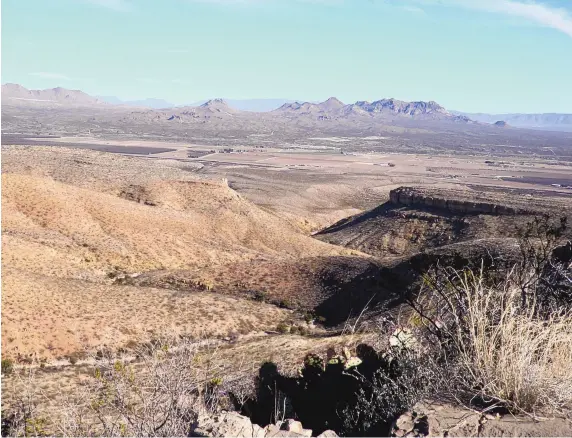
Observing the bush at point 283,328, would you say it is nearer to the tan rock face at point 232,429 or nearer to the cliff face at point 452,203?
the tan rock face at point 232,429

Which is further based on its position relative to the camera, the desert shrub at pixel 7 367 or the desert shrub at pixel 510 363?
the desert shrub at pixel 7 367

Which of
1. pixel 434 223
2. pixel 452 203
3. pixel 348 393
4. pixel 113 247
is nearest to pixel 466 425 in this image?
pixel 348 393

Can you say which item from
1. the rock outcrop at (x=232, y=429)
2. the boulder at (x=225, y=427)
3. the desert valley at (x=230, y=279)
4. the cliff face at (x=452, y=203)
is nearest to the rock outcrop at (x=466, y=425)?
the desert valley at (x=230, y=279)

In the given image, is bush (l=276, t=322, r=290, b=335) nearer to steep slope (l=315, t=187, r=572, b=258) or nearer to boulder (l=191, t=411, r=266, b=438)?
boulder (l=191, t=411, r=266, b=438)

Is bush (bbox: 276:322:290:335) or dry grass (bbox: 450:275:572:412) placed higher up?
dry grass (bbox: 450:275:572:412)

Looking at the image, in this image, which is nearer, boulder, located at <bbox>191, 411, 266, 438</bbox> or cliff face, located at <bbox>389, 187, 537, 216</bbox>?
boulder, located at <bbox>191, 411, 266, 438</bbox>

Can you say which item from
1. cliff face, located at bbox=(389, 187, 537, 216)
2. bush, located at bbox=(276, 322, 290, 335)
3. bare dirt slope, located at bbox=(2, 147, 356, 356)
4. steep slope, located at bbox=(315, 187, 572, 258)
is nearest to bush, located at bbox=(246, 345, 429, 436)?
bare dirt slope, located at bbox=(2, 147, 356, 356)

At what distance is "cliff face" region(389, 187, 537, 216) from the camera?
4406cm

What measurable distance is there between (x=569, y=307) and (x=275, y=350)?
9940 millimetres

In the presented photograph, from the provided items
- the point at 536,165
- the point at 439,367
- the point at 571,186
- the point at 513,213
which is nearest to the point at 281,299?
the point at 439,367

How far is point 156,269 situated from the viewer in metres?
28.8

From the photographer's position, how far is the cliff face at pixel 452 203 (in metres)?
44.1

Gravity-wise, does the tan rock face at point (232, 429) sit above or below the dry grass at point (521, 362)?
below

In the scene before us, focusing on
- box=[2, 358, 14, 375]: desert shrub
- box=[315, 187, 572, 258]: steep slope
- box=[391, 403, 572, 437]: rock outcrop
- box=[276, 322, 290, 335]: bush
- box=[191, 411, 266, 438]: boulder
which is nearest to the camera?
box=[391, 403, 572, 437]: rock outcrop
